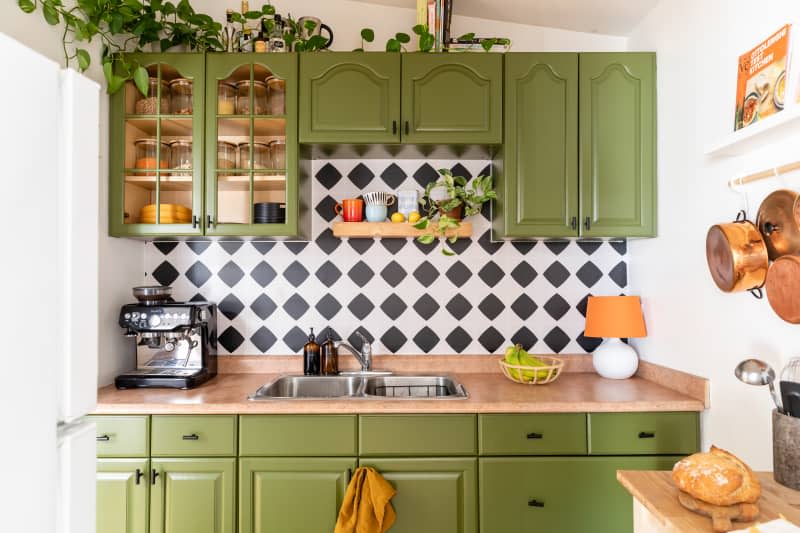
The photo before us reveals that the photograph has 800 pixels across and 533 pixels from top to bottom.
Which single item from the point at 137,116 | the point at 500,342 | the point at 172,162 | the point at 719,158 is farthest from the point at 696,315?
the point at 137,116

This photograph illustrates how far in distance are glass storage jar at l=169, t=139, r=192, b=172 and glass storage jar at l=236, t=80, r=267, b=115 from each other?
31 centimetres

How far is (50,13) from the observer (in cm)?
209

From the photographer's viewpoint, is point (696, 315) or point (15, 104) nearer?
point (15, 104)

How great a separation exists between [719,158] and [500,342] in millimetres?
1369

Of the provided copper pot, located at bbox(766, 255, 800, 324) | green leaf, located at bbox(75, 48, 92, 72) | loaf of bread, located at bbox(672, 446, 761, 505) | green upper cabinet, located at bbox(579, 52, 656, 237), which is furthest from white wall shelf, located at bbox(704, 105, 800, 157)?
green leaf, located at bbox(75, 48, 92, 72)

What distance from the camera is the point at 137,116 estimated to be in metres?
2.48

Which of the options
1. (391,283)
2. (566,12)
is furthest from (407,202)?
(566,12)

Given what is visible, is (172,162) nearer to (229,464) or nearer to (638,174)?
(229,464)

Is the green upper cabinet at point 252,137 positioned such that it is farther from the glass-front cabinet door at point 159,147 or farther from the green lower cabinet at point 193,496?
the green lower cabinet at point 193,496

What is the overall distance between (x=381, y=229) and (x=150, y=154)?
1.22m

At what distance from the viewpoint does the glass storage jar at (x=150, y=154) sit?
250 centimetres

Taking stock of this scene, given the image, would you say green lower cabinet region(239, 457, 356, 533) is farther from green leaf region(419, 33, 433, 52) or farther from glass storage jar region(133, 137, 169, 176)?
green leaf region(419, 33, 433, 52)

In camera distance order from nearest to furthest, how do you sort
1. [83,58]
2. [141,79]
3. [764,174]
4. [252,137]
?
1. [764,174]
2. [83,58]
3. [141,79]
4. [252,137]

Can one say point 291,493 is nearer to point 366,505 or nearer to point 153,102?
point 366,505
